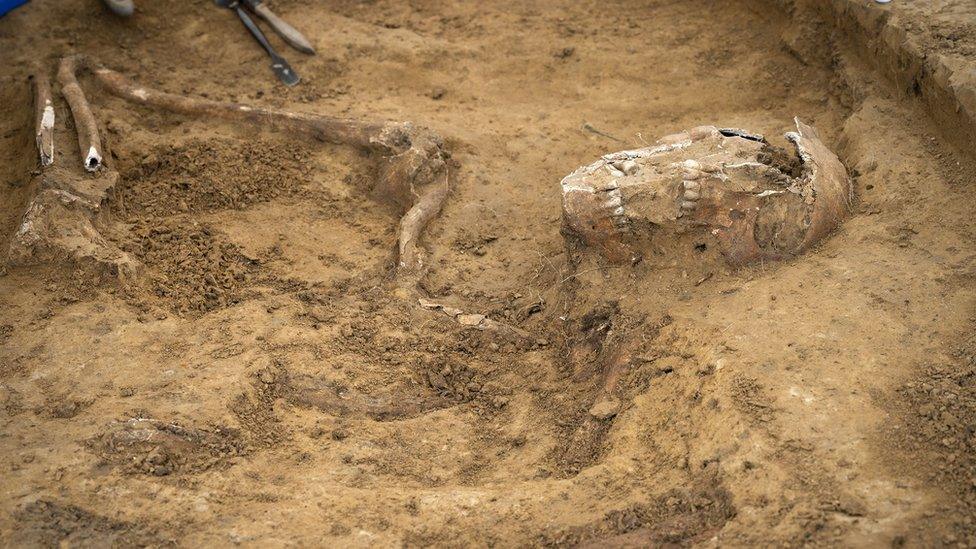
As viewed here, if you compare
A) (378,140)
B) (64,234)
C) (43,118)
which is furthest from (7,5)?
(378,140)

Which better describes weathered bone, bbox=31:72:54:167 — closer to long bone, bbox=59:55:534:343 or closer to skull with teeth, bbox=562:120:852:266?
long bone, bbox=59:55:534:343

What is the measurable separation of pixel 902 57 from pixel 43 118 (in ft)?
15.5

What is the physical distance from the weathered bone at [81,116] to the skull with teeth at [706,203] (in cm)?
258

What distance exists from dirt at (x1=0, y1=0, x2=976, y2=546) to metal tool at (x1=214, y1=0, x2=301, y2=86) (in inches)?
3.9

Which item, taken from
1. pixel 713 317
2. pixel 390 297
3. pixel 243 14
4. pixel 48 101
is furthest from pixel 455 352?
pixel 243 14

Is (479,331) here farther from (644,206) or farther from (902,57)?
(902,57)

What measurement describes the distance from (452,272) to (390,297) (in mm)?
405

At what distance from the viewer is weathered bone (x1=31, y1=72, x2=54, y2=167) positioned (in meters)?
4.90

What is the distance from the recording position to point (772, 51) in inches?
241


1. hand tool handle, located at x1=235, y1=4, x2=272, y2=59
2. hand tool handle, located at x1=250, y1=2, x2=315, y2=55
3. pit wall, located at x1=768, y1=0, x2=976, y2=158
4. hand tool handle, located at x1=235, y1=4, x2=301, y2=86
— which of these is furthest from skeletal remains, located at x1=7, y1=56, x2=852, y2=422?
hand tool handle, located at x1=250, y1=2, x2=315, y2=55

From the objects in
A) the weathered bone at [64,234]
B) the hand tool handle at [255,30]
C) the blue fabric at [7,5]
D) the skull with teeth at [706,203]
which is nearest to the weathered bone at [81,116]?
the weathered bone at [64,234]

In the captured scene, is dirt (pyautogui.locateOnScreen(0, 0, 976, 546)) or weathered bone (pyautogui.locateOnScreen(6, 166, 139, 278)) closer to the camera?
dirt (pyautogui.locateOnScreen(0, 0, 976, 546))

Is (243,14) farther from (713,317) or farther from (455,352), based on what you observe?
(713,317)

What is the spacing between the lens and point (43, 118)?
5.13 metres
